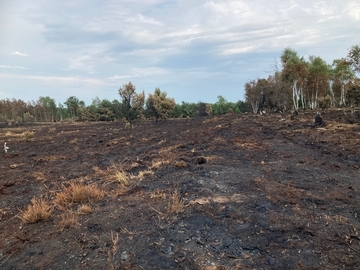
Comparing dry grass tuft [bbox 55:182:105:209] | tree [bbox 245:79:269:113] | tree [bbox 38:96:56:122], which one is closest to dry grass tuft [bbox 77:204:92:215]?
dry grass tuft [bbox 55:182:105:209]

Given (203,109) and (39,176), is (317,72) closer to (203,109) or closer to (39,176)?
(203,109)

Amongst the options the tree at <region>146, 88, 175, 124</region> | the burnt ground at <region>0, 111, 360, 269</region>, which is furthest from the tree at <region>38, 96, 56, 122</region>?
the burnt ground at <region>0, 111, 360, 269</region>

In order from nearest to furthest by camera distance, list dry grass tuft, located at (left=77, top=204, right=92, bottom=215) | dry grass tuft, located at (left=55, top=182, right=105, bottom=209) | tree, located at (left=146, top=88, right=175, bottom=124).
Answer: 1. dry grass tuft, located at (left=77, top=204, right=92, bottom=215)
2. dry grass tuft, located at (left=55, top=182, right=105, bottom=209)
3. tree, located at (left=146, top=88, right=175, bottom=124)

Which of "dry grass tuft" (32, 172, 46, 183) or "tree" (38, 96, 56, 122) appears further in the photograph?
A: "tree" (38, 96, 56, 122)

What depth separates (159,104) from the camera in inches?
1695

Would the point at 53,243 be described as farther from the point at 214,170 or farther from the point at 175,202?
the point at 214,170

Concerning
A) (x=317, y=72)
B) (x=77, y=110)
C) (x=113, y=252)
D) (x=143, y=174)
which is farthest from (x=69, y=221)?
(x=77, y=110)

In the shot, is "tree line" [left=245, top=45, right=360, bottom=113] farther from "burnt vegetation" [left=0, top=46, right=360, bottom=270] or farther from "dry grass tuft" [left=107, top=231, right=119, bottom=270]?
"dry grass tuft" [left=107, top=231, right=119, bottom=270]

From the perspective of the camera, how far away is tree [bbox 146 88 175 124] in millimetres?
42344

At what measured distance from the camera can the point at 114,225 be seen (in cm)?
552

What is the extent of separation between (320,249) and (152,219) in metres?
2.87

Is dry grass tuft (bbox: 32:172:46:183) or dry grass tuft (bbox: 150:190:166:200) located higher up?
dry grass tuft (bbox: 150:190:166:200)

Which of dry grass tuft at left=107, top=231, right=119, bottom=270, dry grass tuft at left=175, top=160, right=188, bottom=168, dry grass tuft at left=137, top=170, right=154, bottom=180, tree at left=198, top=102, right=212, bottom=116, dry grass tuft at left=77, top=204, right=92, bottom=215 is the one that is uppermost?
Answer: tree at left=198, top=102, right=212, bottom=116

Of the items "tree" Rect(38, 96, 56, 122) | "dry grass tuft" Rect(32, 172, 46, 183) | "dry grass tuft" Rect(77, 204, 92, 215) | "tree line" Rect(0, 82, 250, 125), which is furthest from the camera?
"tree" Rect(38, 96, 56, 122)
